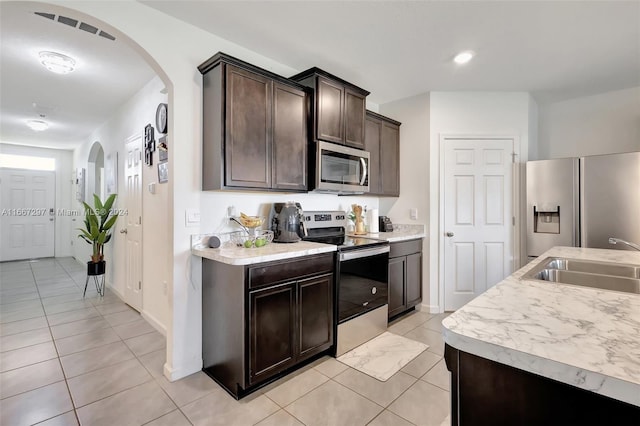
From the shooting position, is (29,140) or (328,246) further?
(29,140)

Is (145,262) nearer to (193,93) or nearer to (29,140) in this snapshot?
(193,93)

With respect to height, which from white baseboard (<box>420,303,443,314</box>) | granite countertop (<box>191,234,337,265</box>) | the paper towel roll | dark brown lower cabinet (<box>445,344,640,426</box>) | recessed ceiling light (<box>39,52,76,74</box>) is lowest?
white baseboard (<box>420,303,443,314</box>)

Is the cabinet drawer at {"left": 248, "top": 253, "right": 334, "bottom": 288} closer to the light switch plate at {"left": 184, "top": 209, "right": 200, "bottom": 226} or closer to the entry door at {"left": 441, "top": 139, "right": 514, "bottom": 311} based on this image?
the light switch plate at {"left": 184, "top": 209, "right": 200, "bottom": 226}

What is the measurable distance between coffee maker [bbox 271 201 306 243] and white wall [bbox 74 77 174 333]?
0.83 m

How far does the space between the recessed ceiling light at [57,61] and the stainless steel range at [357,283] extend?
2.60m

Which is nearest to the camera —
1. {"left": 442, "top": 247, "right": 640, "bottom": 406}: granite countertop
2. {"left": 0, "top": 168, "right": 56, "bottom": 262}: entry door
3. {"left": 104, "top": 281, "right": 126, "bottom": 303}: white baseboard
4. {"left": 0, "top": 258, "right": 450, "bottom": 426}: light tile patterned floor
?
{"left": 442, "top": 247, "right": 640, "bottom": 406}: granite countertop

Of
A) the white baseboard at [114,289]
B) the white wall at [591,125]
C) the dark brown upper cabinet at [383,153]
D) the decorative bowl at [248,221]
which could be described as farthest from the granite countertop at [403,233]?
the white baseboard at [114,289]

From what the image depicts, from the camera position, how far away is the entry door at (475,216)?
11.6 feet

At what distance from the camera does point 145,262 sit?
10.6ft

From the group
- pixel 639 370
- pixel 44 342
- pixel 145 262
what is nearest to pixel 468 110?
pixel 639 370

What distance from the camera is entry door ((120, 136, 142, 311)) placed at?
3398 millimetres

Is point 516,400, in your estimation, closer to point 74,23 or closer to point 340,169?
point 340,169

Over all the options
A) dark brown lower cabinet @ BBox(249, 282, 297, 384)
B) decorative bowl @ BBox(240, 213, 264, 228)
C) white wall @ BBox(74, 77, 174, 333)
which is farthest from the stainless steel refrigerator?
white wall @ BBox(74, 77, 174, 333)

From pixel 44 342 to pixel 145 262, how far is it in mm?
1025
